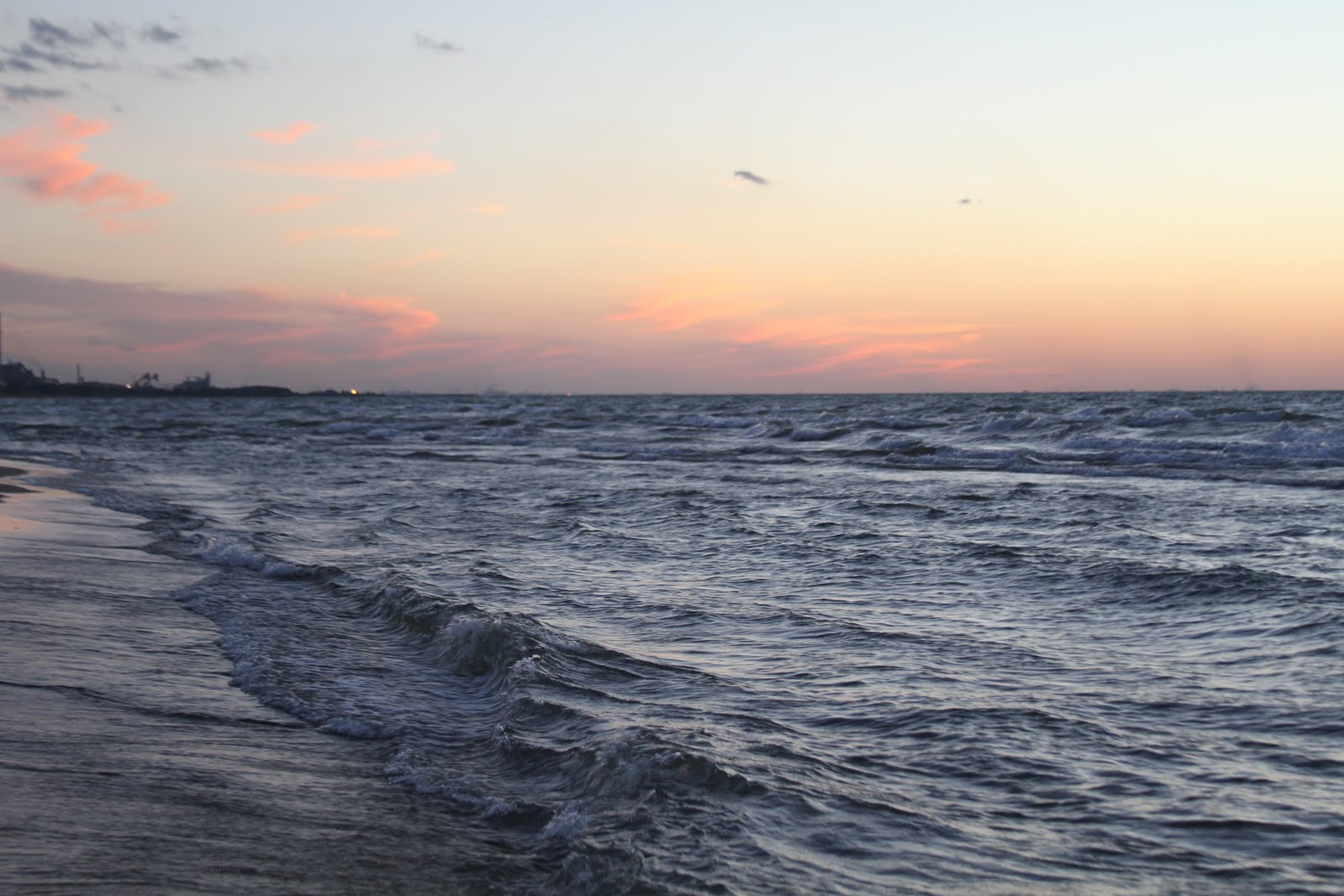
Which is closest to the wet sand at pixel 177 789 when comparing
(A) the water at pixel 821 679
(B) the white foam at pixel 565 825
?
(A) the water at pixel 821 679

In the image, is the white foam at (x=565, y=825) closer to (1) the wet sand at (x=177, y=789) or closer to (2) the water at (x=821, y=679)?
Answer: (2) the water at (x=821, y=679)

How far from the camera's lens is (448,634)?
7.96 metres

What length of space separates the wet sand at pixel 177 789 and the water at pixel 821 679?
10cm

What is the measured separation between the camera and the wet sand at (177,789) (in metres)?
3.83

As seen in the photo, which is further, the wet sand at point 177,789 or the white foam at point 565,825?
the white foam at point 565,825

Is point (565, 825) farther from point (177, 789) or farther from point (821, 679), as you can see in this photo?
point (821, 679)

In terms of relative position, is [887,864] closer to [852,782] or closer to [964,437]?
[852,782]

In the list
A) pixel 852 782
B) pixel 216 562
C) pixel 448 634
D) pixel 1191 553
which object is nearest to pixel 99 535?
pixel 216 562

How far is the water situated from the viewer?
4.21 meters

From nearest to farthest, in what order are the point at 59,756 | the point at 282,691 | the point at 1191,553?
the point at 59,756 → the point at 282,691 → the point at 1191,553

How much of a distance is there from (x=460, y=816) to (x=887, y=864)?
1.87 m

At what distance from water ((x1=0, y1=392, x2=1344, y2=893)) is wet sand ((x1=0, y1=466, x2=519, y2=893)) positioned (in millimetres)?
98

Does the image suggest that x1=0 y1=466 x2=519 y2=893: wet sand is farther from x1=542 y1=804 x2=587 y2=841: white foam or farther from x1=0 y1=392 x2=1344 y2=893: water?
x1=542 y1=804 x2=587 y2=841: white foam

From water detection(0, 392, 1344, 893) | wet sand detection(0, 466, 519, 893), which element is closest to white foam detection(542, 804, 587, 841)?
water detection(0, 392, 1344, 893)
